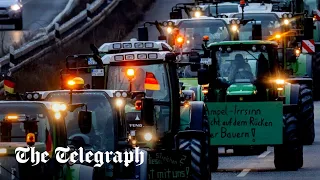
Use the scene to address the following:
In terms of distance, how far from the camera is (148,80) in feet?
69.6

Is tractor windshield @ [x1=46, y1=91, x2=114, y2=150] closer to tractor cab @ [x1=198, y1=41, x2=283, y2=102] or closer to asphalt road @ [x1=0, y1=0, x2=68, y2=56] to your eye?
tractor cab @ [x1=198, y1=41, x2=283, y2=102]

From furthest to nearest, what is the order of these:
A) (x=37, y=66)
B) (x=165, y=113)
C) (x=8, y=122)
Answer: (x=37, y=66) → (x=165, y=113) → (x=8, y=122)

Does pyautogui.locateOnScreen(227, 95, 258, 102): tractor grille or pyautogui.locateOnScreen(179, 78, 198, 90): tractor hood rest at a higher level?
pyautogui.locateOnScreen(179, 78, 198, 90): tractor hood

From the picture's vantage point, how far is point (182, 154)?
19.5m

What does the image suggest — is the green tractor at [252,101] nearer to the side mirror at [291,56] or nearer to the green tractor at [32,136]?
the side mirror at [291,56]

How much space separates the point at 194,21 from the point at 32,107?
20.0 m

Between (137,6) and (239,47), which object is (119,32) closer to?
(137,6)

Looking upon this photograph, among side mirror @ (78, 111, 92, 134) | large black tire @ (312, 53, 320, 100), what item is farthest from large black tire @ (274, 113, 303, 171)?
large black tire @ (312, 53, 320, 100)

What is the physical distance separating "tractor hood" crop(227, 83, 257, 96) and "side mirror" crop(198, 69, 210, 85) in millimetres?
481

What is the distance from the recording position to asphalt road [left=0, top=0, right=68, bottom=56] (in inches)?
2026

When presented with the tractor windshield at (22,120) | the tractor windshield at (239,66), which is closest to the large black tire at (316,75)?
the tractor windshield at (239,66)

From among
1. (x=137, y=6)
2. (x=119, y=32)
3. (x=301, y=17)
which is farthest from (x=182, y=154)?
(x=137, y=6)

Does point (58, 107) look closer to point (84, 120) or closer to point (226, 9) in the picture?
point (84, 120)

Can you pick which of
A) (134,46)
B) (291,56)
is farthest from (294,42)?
(134,46)
